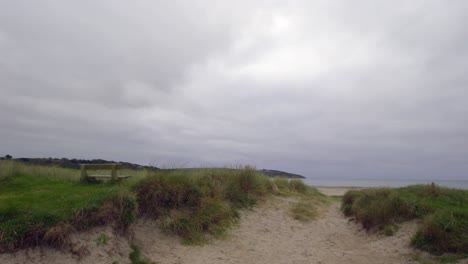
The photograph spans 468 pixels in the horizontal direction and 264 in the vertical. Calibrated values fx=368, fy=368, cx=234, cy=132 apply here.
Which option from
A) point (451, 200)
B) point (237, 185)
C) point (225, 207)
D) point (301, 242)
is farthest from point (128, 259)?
point (451, 200)

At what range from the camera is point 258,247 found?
11320 millimetres

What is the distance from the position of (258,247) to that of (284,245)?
3.11 feet

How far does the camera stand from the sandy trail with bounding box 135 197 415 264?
32.6 ft

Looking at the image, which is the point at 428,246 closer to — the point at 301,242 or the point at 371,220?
the point at 371,220

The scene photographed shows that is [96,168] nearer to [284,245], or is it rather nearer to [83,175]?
[83,175]

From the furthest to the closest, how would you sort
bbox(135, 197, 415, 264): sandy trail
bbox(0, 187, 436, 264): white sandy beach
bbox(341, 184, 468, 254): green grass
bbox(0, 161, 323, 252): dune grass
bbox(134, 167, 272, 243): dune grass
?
1. bbox(134, 167, 272, 243): dune grass
2. bbox(135, 197, 415, 264): sandy trail
3. bbox(341, 184, 468, 254): green grass
4. bbox(0, 187, 436, 264): white sandy beach
5. bbox(0, 161, 323, 252): dune grass

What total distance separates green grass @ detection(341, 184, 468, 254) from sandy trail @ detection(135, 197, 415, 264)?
0.54m

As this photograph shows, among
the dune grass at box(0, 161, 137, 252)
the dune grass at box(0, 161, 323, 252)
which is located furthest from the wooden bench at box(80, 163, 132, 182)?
the dune grass at box(0, 161, 137, 252)

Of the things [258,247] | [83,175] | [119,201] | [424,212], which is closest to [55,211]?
[119,201]

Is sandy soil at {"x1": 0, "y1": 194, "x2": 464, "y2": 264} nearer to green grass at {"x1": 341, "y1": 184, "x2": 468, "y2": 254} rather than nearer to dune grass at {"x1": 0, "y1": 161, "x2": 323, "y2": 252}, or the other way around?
dune grass at {"x1": 0, "y1": 161, "x2": 323, "y2": 252}

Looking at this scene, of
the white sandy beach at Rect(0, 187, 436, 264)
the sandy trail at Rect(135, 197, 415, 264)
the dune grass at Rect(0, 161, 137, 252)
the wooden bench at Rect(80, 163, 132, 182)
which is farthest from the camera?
the wooden bench at Rect(80, 163, 132, 182)

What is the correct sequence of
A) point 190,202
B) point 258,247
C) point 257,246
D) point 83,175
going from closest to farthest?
point 258,247
point 257,246
point 190,202
point 83,175

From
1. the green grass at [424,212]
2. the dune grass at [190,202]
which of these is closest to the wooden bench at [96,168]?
the dune grass at [190,202]

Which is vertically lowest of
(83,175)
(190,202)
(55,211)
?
(55,211)
